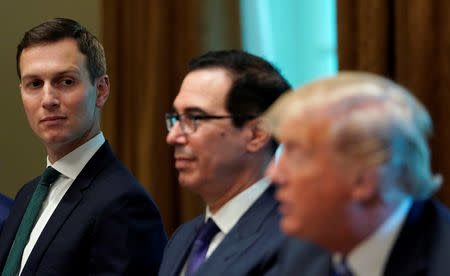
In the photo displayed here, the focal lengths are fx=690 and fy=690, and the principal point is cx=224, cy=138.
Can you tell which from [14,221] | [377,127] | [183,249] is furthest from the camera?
[14,221]

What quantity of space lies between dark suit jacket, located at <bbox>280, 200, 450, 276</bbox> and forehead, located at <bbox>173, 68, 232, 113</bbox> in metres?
0.81

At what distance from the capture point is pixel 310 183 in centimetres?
151

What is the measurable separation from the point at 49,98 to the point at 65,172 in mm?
294

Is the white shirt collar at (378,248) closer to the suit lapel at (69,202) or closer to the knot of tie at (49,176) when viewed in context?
the suit lapel at (69,202)

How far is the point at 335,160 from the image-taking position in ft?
4.85

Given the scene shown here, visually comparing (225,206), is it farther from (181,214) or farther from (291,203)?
(181,214)

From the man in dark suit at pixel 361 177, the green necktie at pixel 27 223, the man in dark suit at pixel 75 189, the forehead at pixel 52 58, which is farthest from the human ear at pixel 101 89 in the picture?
the man in dark suit at pixel 361 177

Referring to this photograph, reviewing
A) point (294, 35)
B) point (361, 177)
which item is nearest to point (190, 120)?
point (361, 177)

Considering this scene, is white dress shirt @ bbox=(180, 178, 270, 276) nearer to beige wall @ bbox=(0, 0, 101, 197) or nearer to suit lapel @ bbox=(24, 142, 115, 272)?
suit lapel @ bbox=(24, 142, 115, 272)

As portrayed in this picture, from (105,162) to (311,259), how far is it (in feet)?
3.71

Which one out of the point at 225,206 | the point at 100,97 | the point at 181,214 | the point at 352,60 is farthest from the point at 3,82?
the point at 225,206

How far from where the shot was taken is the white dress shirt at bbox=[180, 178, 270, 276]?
2.19 meters

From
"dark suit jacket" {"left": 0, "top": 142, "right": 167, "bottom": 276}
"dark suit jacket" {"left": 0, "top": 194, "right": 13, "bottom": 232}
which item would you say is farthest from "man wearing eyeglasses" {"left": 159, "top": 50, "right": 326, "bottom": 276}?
"dark suit jacket" {"left": 0, "top": 194, "right": 13, "bottom": 232}

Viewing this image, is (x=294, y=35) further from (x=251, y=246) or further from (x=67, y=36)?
(x=251, y=246)
